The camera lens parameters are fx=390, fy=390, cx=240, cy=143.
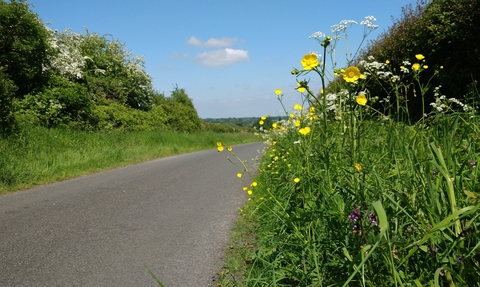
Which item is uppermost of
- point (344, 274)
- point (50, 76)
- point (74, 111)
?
point (50, 76)

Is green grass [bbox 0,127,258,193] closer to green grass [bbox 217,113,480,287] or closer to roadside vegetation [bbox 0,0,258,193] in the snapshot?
roadside vegetation [bbox 0,0,258,193]

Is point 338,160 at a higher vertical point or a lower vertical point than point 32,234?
higher

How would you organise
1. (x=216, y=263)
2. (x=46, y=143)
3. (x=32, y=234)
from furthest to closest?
(x=46, y=143) < (x=32, y=234) < (x=216, y=263)

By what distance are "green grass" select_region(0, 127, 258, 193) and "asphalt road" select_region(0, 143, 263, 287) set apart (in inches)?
24.7

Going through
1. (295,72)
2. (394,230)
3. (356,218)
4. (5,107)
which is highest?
(5,107)

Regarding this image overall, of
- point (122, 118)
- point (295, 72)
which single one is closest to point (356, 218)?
point (295, 72)

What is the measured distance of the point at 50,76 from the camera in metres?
13.5

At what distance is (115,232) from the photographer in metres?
4.19

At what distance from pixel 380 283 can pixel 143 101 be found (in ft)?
68.5

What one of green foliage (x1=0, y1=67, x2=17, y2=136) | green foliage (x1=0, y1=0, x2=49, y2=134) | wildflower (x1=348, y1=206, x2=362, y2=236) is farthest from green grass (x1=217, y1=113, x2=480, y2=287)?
green foliage (x1=0, y1=0, x2=49, y2=134)

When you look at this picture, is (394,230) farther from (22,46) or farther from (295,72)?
(22,46)

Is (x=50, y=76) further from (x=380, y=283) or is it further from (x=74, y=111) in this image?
(x=380, y=283)

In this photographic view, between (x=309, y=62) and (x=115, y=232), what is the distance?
9.68 feet

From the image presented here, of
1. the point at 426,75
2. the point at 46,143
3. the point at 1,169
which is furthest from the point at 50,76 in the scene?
the point at 426,75
